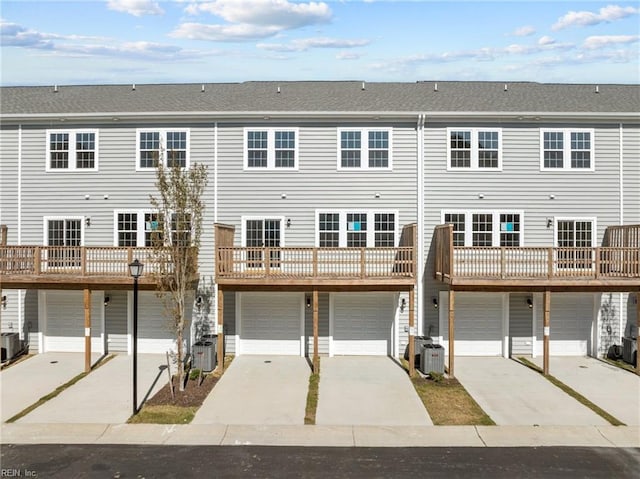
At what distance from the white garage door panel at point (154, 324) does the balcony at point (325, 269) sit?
3.50 metres

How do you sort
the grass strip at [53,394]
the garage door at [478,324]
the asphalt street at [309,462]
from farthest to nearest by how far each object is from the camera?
the garage door at [478,324] → the grass strip at [53,394] → the asphalt street at [309,462]

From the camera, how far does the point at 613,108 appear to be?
17.7 m

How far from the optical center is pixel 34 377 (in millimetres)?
14766

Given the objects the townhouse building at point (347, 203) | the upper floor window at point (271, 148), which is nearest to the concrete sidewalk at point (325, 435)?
the townhouse building at point (347, 203)

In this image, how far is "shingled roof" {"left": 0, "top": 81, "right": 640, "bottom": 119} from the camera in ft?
57.0

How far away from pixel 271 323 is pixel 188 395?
15.7 ft

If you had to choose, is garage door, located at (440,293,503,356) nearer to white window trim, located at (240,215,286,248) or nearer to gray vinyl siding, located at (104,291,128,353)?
white window trim, located at (240,215,286,248)

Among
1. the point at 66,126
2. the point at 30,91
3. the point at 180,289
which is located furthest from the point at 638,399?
the point at 30,91

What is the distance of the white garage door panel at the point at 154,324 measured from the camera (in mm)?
17641

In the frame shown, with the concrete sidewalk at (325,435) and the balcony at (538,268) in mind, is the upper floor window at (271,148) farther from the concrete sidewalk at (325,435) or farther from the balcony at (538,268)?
the concrete sidewalk at (325,435)

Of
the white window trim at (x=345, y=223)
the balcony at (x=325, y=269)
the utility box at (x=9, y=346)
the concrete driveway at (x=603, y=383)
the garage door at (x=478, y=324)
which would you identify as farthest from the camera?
the garage door at (x=478, y=324)

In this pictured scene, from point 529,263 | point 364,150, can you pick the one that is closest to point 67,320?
point 364,150

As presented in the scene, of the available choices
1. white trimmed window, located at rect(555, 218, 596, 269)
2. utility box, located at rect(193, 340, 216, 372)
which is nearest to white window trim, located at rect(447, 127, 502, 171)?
white trimmed window, located at rect(555, 218, 596, 269)

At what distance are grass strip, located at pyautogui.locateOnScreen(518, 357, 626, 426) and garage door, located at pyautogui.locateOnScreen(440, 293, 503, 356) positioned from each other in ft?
3.66
